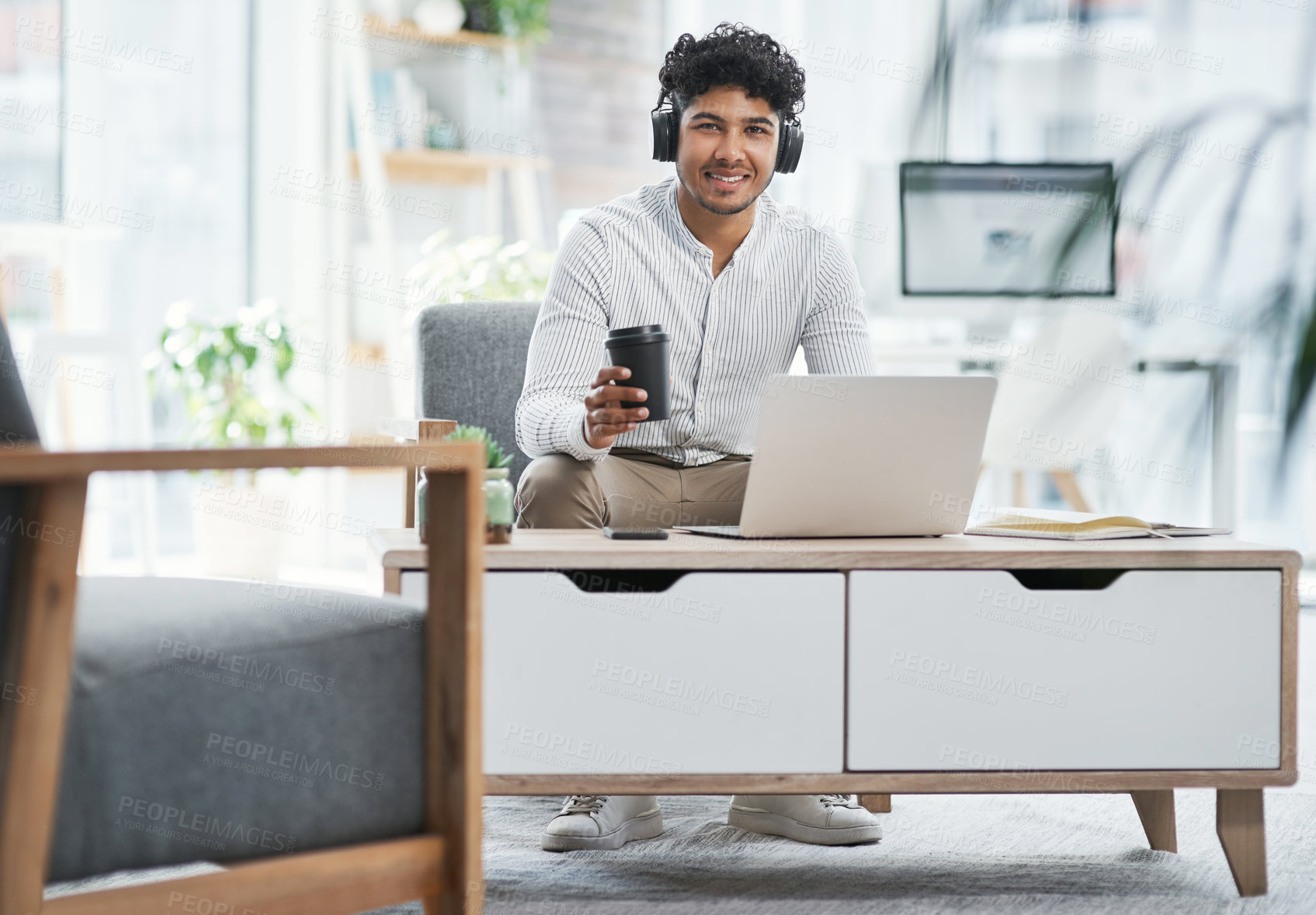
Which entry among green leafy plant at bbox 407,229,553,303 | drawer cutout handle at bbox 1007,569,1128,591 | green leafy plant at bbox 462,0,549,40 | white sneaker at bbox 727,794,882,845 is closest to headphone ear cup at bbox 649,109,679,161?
drawer cutout handle at bbox 1007,569,1128,591

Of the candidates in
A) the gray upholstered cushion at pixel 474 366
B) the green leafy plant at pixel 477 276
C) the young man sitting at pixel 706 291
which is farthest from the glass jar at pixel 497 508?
the green leafy plant at pixel 477 276

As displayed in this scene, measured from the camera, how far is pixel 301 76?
4168 mm

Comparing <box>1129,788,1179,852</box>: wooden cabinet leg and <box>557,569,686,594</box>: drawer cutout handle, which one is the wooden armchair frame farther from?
<box>1129,788,1179,852</box>: wooden cabinet leg

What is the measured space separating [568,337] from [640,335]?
500mm

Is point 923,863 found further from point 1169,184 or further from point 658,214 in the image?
point 1169,184

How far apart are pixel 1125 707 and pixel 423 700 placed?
2.59 feet

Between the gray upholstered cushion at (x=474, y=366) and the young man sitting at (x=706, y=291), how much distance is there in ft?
0.68

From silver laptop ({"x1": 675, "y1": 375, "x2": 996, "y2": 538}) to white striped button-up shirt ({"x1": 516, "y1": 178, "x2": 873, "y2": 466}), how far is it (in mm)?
524

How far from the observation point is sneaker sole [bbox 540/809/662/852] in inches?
65.8

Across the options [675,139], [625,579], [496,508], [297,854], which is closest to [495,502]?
[496,508]

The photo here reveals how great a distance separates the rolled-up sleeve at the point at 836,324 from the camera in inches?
81.4

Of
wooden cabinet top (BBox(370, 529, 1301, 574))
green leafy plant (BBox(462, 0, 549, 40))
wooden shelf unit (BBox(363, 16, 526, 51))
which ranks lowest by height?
wooden cabinet top (BBox(370, 529, 1301, 574))

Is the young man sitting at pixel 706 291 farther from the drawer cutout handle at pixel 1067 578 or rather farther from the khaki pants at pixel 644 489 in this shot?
the drawer cutout handle at pixel 1067 578

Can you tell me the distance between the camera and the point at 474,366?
2141mm
